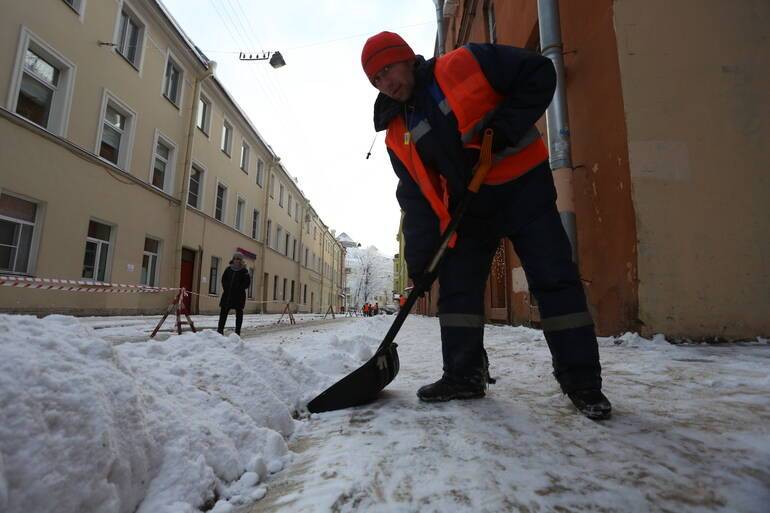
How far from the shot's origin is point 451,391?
1.94 metres

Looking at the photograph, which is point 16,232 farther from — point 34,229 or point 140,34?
point 140,34

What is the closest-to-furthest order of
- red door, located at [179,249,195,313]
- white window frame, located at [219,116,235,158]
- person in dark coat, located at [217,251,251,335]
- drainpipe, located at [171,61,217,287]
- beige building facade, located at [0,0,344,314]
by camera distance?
1. person in dark coat, located at [217,251,251,335]
2. beige building facade, located at [0,0,344,314]
3. drainpipe, located at [171,61,217,287]
4. red door, located at [179,249,195,313]
5. white window frame, located at [219,116,235,158]

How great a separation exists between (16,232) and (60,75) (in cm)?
369

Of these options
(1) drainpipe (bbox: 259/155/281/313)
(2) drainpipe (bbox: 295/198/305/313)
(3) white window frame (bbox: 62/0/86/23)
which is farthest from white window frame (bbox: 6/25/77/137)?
(2) drainpipe (bbox: 295/198/305/313)

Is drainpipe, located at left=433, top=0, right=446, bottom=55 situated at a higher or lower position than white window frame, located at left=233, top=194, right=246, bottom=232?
higher

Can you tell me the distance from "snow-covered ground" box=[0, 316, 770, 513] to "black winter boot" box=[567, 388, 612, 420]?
1.7 inches

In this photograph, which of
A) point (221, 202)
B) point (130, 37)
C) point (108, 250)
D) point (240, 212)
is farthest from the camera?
point (240, 212)

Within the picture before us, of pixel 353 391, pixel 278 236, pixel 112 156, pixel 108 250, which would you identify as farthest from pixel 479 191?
pixel 278 236

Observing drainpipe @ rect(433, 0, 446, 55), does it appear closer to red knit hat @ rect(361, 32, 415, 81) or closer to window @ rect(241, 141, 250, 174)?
window @ rect(241, 141, 250, 174)

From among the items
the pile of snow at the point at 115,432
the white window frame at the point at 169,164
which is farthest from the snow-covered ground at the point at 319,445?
the white window frame at the point at 169,164

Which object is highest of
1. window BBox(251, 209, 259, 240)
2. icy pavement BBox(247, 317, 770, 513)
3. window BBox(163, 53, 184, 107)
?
window BBox(163, 53, 184, 107)

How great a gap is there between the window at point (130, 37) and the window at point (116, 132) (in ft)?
4.57

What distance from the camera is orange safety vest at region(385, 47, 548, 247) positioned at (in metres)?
1.88

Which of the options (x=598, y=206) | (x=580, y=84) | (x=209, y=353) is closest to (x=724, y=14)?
(x=580, y=84)
